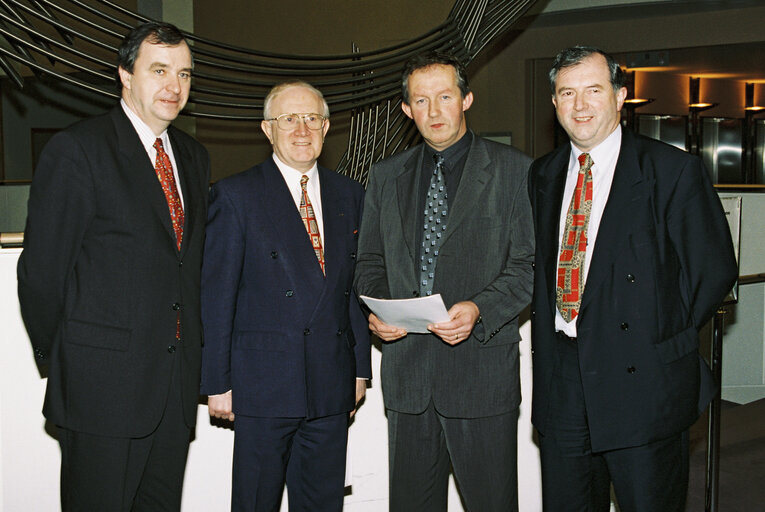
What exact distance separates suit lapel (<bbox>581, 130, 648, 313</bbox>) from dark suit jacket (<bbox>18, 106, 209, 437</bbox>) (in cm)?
128

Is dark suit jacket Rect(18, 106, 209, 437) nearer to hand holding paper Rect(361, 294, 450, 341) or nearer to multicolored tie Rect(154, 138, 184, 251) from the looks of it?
multicolored tie Rect(154, 138, 184, 251)

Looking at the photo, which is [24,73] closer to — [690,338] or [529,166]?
[529,166]

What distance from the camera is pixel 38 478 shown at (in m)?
2.72

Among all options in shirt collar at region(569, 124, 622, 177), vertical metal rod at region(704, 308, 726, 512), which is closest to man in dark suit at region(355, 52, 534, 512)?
shirt collar at region(569, 124, 622, 177)

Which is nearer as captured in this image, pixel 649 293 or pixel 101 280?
pixel 101 280

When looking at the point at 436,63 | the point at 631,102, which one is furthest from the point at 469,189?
the point at 631,102

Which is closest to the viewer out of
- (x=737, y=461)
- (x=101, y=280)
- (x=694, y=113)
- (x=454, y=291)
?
(x=101, y=280)

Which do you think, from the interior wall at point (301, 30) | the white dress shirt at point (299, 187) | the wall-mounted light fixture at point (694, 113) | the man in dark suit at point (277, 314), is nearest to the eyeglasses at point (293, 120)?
the man in dark suit at point (277, 314)

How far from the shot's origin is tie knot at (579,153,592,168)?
2.30 m

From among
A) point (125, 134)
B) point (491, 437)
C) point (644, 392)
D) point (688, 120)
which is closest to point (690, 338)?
point (644, 392)

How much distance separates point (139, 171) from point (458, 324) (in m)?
1.09

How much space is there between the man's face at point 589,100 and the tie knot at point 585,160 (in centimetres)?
6

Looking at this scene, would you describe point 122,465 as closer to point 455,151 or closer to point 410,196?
point 410,196

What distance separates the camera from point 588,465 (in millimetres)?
2359
